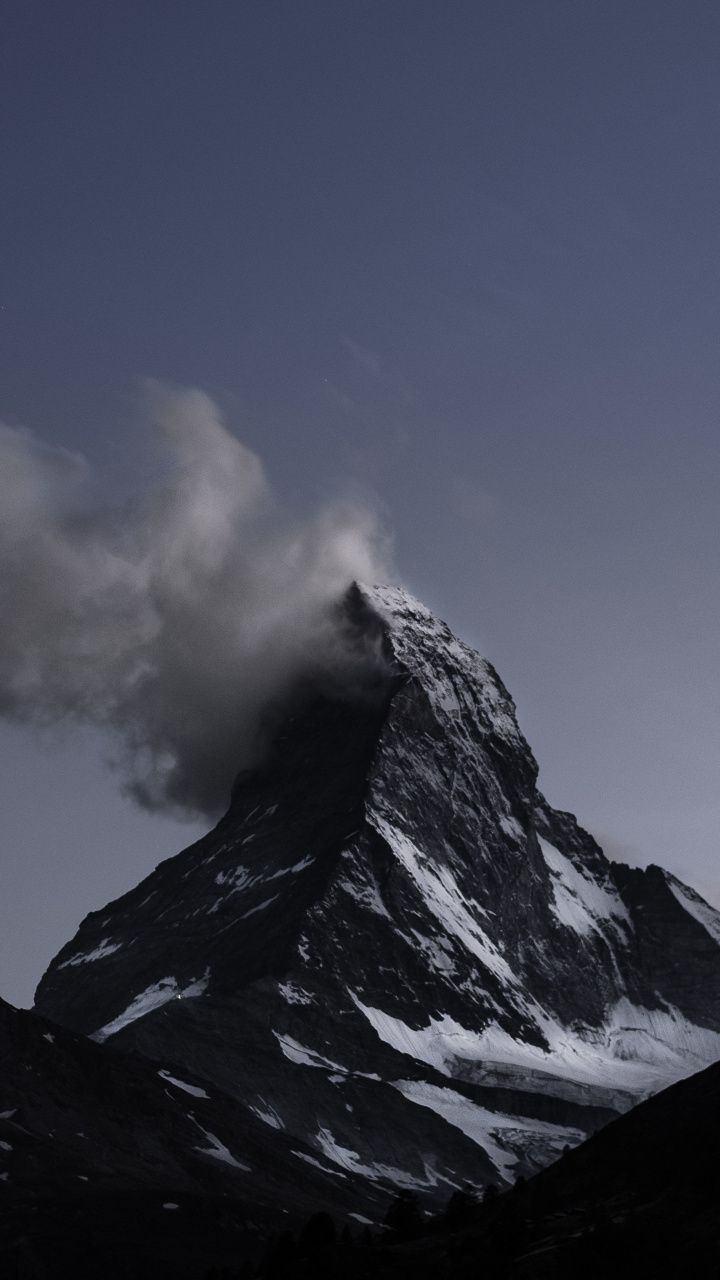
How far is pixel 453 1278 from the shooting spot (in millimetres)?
197000

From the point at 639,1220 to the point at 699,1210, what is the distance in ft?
20.0

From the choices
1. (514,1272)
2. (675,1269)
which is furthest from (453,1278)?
(675,1269)

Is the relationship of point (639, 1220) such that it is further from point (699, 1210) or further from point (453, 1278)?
point (453, 1278)

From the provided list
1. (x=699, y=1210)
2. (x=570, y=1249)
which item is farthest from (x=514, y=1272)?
(x=699, y=1210)

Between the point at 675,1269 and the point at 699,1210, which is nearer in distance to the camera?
the point at 675,1269

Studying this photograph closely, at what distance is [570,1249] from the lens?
194375 millimetres

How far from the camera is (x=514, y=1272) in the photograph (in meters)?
192

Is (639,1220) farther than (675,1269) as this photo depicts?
Yes

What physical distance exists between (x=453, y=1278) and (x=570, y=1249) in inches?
469

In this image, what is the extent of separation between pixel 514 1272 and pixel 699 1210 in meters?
20.6

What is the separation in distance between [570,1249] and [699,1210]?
1445 centimetres

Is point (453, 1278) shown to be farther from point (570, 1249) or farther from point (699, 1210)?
point (699, 1210)

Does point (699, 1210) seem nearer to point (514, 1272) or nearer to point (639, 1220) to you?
point (639, 1220)

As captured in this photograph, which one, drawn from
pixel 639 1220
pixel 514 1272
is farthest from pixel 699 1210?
pixel 514 1272
